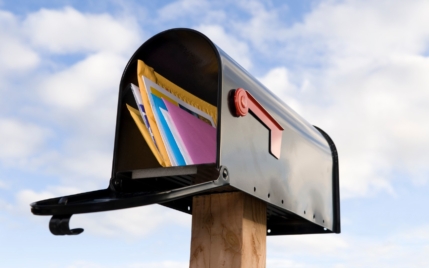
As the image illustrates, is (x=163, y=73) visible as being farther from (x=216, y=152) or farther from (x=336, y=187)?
(x=336, y=187)

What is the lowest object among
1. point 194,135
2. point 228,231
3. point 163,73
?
point 228,231

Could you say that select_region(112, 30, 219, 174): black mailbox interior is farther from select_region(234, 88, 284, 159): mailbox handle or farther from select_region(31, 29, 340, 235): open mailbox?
select_region(234, 88, 284, 159): mailbox handle

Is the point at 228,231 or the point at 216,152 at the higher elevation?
the point at 216,152

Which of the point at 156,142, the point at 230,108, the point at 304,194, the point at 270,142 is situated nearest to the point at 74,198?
the point at 156,142

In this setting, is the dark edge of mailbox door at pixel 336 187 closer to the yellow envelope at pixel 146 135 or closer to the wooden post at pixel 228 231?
the wooden post at pixel 228 231

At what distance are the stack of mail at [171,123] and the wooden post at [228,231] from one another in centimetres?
19

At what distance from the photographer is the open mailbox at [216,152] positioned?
1.71 m

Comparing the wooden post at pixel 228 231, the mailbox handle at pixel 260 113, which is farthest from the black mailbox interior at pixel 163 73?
the wooden post at pixel 228 231

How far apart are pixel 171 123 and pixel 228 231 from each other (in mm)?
448

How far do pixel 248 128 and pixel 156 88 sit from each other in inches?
13.8

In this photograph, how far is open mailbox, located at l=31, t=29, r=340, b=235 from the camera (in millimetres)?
1715

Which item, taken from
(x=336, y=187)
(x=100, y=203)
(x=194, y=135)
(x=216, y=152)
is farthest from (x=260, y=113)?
(x=336, y=187)

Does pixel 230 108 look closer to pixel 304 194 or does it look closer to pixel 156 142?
pixel 156 142

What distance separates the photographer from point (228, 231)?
6.56 feet
